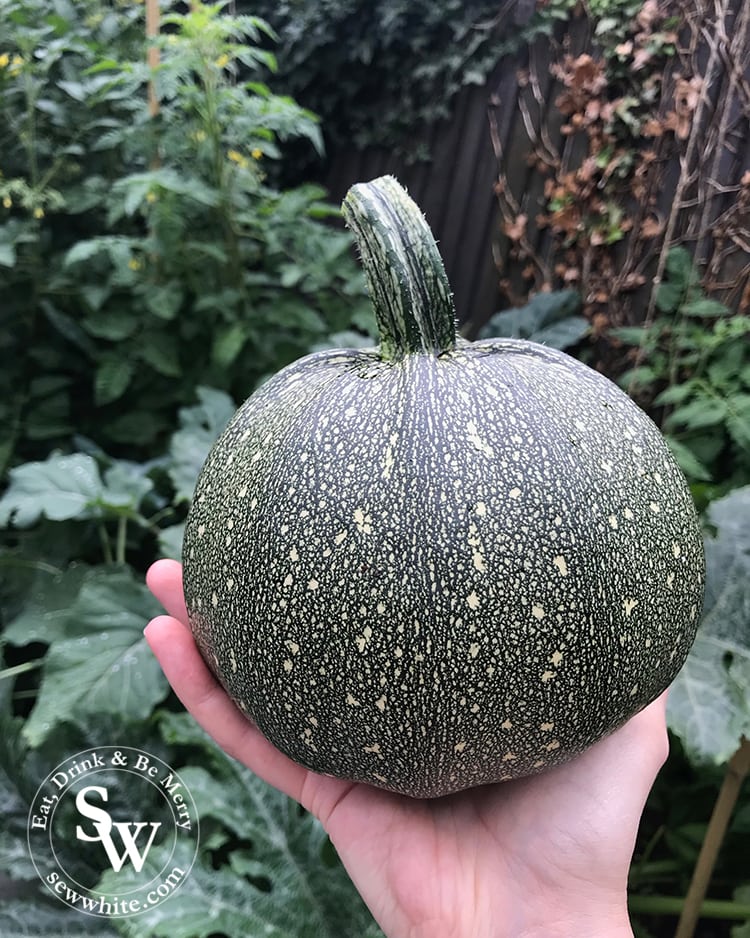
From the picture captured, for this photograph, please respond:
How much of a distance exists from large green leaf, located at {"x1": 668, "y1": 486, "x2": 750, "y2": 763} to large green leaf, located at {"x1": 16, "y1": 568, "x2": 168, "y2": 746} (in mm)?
950

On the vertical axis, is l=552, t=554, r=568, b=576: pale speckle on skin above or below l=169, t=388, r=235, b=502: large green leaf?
above

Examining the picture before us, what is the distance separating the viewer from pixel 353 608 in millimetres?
784

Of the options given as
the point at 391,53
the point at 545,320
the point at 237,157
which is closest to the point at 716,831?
the point at 545,320

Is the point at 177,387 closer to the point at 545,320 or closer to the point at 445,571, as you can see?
the point at 545,320

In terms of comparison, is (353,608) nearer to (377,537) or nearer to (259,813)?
(377,537)

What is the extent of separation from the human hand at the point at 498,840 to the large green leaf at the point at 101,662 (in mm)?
355

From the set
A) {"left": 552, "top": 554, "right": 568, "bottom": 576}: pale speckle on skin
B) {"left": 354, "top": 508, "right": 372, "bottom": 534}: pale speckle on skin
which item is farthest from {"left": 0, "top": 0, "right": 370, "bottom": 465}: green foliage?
{"left": 552, "top": 554, "right": 568, "bottom": 576}: pale speckle on skin

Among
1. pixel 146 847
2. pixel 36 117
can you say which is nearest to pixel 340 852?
pixel 146 847

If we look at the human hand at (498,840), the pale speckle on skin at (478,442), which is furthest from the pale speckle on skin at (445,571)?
the human hand at (498,840)

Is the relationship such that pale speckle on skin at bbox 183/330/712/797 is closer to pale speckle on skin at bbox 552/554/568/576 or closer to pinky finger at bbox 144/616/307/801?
pale speckle on skin at bbox 552/554/568/576

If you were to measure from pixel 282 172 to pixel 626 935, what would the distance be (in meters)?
3.13

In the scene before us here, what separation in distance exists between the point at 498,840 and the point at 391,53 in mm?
2740

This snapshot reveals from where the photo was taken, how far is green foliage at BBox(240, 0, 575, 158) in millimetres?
2441

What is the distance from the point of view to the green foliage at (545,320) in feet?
7.12
